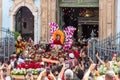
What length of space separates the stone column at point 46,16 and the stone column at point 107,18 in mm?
2708

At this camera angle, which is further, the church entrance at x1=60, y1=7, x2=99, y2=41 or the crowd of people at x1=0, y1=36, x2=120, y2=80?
A: the church entrance at x1=60, y1=7, x2=99, y2=41

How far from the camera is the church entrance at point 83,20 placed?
33.5 meters

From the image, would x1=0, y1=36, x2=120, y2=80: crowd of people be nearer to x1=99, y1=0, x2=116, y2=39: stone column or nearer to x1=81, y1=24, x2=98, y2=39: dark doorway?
x1=99, y1=0, x2=116, y2=39: stone column

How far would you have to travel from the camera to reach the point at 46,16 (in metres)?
29.7

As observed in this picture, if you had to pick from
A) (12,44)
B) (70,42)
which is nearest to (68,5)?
(70,42)

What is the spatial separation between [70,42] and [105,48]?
510cm

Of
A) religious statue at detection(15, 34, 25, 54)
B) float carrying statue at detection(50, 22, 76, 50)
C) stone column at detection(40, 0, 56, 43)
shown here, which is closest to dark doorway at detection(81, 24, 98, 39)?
stone column at detection(40, 0, 56, 43)

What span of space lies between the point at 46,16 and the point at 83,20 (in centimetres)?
571

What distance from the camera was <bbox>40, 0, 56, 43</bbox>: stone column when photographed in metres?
29.6

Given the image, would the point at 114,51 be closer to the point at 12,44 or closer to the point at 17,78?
the point at 17,78

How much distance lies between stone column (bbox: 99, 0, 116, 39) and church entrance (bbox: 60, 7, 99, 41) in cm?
428

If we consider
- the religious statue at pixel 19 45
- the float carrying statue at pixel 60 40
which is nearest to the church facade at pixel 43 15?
the religious statue at pixel 19 45

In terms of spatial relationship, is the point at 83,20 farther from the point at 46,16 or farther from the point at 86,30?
the point at 46,16

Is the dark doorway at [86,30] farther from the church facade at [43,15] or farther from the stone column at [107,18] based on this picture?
the stone column at [107,18]
